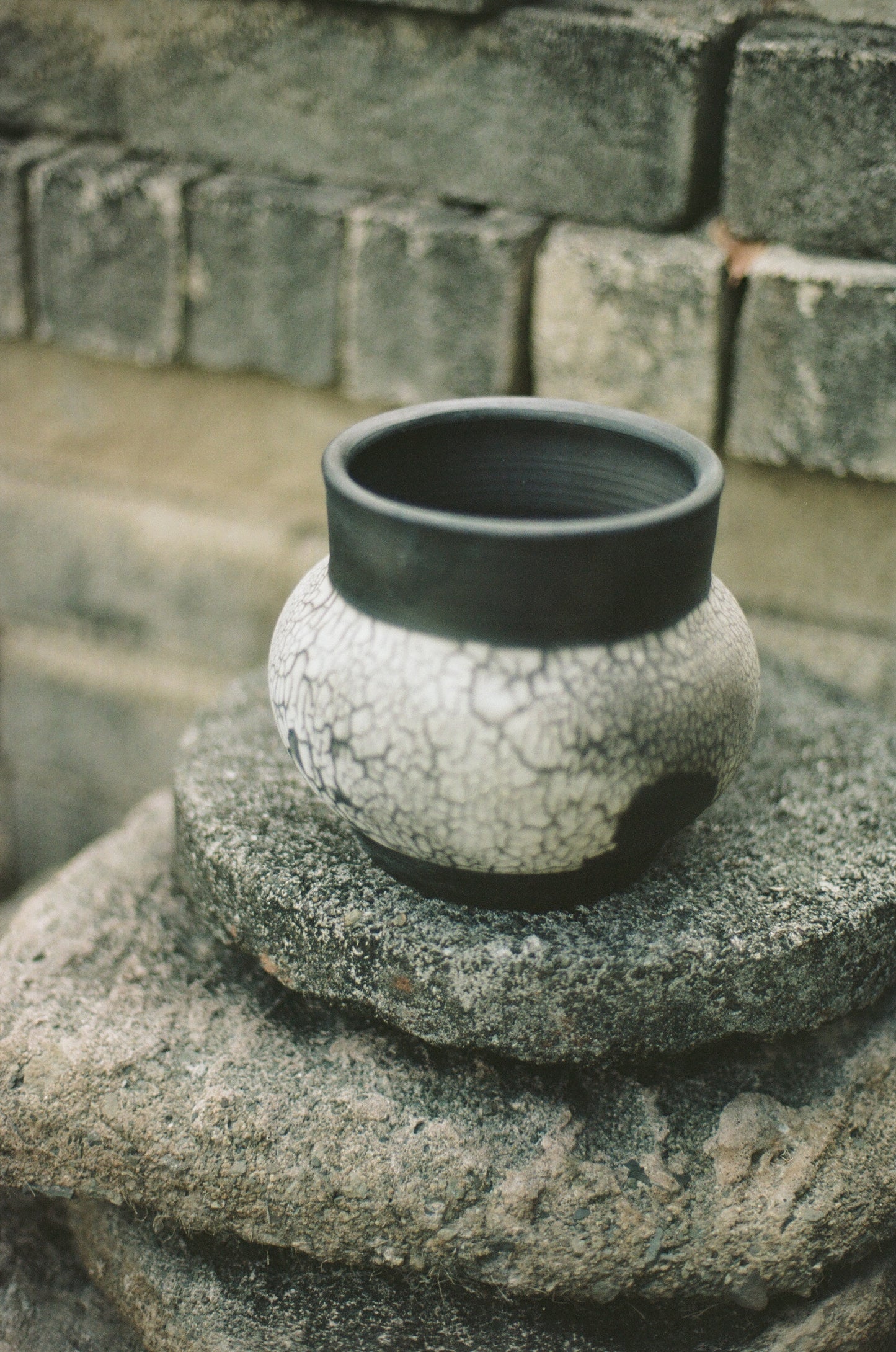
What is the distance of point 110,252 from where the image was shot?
178 cm

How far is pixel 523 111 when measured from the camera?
1577 mm

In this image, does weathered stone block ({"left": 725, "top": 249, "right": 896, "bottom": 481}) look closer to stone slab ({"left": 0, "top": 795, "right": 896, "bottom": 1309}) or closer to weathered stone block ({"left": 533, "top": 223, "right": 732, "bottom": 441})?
weathered stone block ({"left": 533, "top": 223, "right": 732, "bottom": 441})

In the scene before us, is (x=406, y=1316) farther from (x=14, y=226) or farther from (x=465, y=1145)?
(x=14, y=226)

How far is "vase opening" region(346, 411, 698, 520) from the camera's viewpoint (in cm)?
113

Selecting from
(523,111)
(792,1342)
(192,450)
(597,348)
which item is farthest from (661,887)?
(192,450)

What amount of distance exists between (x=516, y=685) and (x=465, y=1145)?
43 cm

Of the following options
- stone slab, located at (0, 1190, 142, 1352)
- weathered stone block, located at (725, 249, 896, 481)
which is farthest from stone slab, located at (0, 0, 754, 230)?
stone slab, located at (0, 1190, 142, 1352)

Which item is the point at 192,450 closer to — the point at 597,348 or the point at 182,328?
the point at 182,328

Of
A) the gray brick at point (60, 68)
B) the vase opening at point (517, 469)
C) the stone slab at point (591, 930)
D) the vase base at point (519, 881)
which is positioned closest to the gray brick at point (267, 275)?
the gray brick at point (60, 68)

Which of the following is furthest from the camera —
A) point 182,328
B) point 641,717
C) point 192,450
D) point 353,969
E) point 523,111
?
point 192,450

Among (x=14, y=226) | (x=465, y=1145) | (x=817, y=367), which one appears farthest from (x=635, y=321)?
(x=465, y=1145)

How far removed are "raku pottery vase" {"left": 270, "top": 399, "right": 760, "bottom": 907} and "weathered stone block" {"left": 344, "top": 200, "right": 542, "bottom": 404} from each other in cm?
63

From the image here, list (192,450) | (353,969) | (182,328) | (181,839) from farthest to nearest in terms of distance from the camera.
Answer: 1. (192,450)
2. (182,328)
3. (181,839)
4. (353,969)

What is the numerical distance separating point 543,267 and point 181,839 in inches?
35.6
